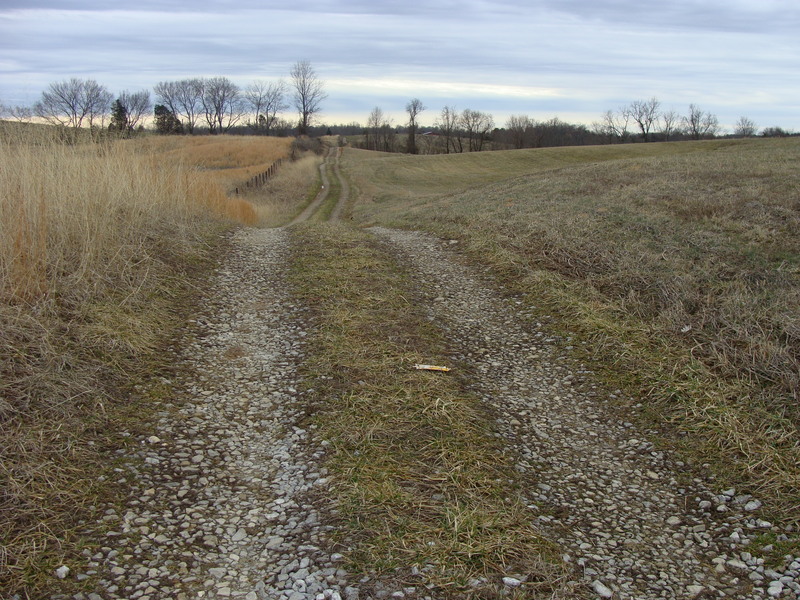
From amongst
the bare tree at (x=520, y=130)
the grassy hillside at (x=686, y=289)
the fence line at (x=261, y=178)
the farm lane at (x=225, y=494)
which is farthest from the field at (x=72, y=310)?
the bare tree at (x=520, y=130)

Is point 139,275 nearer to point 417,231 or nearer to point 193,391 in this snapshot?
point 193,391

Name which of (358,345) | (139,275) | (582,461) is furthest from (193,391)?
(582,461)

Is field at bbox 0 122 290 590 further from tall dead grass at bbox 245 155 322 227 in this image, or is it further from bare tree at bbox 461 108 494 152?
bare tree at bbox 461 108 494 152

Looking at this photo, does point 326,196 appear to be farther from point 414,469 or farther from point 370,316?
point 414,469

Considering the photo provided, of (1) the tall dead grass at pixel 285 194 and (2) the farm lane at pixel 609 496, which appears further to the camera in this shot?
(1) the tall dead grass at pixel 285 194

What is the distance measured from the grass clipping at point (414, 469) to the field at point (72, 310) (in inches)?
61.9

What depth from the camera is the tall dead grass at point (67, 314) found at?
3264mm

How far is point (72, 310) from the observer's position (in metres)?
5.42

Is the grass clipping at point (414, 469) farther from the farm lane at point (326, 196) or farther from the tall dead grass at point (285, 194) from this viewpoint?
the tall dead grass at point (285, 194)

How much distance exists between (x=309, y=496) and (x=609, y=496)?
2.05 metres

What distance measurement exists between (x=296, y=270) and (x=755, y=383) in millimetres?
6166

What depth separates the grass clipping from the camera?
10.2ft

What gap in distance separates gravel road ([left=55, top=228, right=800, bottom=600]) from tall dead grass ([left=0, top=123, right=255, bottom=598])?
11.5 inches

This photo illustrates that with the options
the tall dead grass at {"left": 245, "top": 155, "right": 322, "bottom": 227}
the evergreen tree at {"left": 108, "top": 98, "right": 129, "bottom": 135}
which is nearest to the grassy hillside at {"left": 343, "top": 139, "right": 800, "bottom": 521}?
the evergreen tree at {"left": 108, "top": 98, "right": 129, "bottom": 135}
